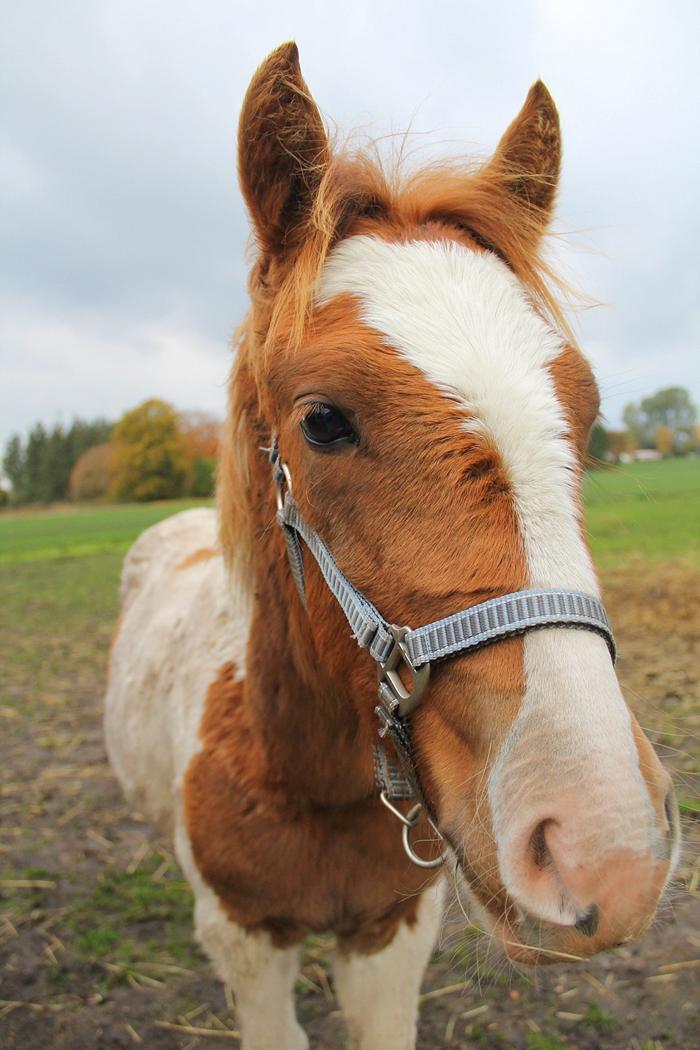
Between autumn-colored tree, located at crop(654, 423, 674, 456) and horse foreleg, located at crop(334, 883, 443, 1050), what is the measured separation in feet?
161

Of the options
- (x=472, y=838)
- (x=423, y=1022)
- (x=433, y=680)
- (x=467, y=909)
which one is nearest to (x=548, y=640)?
(x=433, y=680)

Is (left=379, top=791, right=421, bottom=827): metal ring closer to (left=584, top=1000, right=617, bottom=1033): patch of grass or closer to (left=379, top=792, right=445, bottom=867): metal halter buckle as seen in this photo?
(left=379, top=792, right=445, bottom=867): metal halter buckle

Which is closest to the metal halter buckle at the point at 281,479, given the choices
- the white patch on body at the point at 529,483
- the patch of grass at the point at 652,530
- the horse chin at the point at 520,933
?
the white patch on body at the point at 529,483

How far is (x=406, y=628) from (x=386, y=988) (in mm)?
1946

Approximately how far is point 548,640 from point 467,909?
72 cm

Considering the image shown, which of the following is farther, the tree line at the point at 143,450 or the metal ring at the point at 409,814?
the tree line at the point at 143,450

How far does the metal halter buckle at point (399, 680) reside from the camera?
4.93 feet

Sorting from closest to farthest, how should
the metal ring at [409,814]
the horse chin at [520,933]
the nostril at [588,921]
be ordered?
the nostril at [588,921]
the horse chin at [520,933]
the metal ring at [409,814]

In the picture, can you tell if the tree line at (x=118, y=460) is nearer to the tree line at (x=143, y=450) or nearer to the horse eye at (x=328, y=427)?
the tree line at (x=143, y=450)

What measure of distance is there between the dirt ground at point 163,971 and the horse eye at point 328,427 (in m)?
1.16

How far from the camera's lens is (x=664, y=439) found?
50.7m

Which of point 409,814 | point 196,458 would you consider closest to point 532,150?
point 409,814

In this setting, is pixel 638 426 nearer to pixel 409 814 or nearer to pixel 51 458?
pixel 409 814

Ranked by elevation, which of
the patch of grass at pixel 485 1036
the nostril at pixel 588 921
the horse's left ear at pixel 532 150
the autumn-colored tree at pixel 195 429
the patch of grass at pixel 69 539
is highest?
the autumn-colored tree at pixel 195 429
